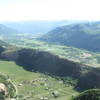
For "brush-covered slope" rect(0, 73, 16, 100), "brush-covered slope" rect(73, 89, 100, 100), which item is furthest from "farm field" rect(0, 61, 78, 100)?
"brush-covered slope" rect(73, 89, 100, 100)

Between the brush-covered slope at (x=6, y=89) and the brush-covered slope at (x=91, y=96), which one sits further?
the brush-covered slope at (x=6, y=89)

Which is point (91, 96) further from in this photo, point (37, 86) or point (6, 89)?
point (37, 86)

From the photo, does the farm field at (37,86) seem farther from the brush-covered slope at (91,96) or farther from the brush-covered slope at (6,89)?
the brush-covered slope at (91,96)

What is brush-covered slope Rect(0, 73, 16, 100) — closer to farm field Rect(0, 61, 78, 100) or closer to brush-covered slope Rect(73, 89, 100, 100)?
farm field Rect(0, 61, 78, 100)

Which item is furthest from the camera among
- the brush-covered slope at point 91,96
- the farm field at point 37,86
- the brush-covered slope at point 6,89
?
the farm field at point 37,86

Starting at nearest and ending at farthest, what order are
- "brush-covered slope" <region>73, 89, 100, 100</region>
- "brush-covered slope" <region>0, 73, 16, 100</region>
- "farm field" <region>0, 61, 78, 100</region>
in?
1. "brush-covered slope" <region>73, 89, 100, 100</region>
2. "brush-covered slope" <region>0, 73, 16, 100</region>
3. "farm field" <region>0, 61, 78, 100</region>

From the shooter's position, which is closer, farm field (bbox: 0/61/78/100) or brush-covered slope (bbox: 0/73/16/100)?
brush-covered slope (bbox: 0/73/16/100)

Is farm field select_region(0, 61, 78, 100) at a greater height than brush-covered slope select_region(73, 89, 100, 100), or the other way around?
brush-covered slope select_region(73, 89, 100, 100)

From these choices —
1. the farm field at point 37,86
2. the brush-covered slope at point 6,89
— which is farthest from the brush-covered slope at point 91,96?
the brush-covered slope at point 6,89

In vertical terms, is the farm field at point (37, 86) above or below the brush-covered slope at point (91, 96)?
below

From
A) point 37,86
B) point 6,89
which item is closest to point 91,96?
point 6,89

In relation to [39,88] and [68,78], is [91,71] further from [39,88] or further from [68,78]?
[39,88]
